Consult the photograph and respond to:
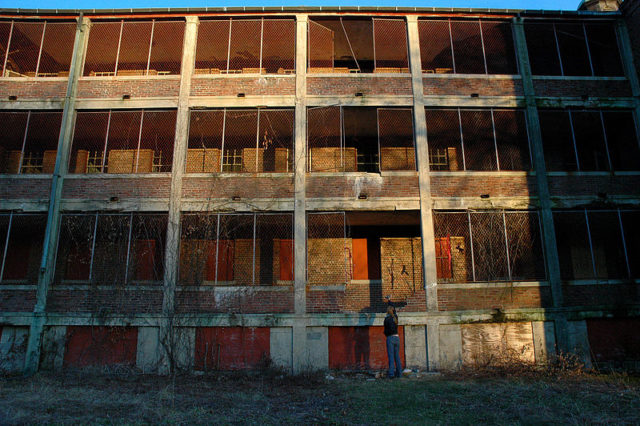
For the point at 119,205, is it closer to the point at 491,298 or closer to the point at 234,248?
the point at 234,248

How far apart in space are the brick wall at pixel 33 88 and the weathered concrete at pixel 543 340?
16.5 metres

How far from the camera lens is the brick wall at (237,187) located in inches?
493

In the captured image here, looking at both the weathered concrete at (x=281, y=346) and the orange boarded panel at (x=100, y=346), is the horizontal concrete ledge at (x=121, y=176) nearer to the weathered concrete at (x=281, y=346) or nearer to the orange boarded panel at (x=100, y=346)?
the orange boarded panel at (x=100, y=346)

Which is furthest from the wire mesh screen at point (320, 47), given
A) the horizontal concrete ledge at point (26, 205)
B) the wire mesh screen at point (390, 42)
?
the horizontal concrete ledge at point (26, 205)

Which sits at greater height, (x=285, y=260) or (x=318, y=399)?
(x=285, y=260)

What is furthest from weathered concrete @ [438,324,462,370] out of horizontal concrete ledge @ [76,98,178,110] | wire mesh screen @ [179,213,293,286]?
horizontal concrete ledge @ [76,98,178,110]

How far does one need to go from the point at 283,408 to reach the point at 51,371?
297 inches

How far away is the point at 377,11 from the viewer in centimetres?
1381

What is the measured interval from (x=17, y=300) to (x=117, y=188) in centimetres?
423

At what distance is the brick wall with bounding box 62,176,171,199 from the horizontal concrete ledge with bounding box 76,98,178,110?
2.48 m

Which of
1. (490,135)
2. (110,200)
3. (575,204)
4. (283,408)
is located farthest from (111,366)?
(575,204)

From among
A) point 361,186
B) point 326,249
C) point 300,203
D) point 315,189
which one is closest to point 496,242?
point 361,186

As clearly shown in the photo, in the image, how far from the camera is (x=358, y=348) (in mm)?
11484

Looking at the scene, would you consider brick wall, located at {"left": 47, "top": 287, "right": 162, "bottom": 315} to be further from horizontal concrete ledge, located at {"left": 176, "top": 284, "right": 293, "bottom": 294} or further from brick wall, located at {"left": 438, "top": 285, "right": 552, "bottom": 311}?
brick wall, located at {"left": 438, "top": 285, "right": 552, "bottom": 311}
